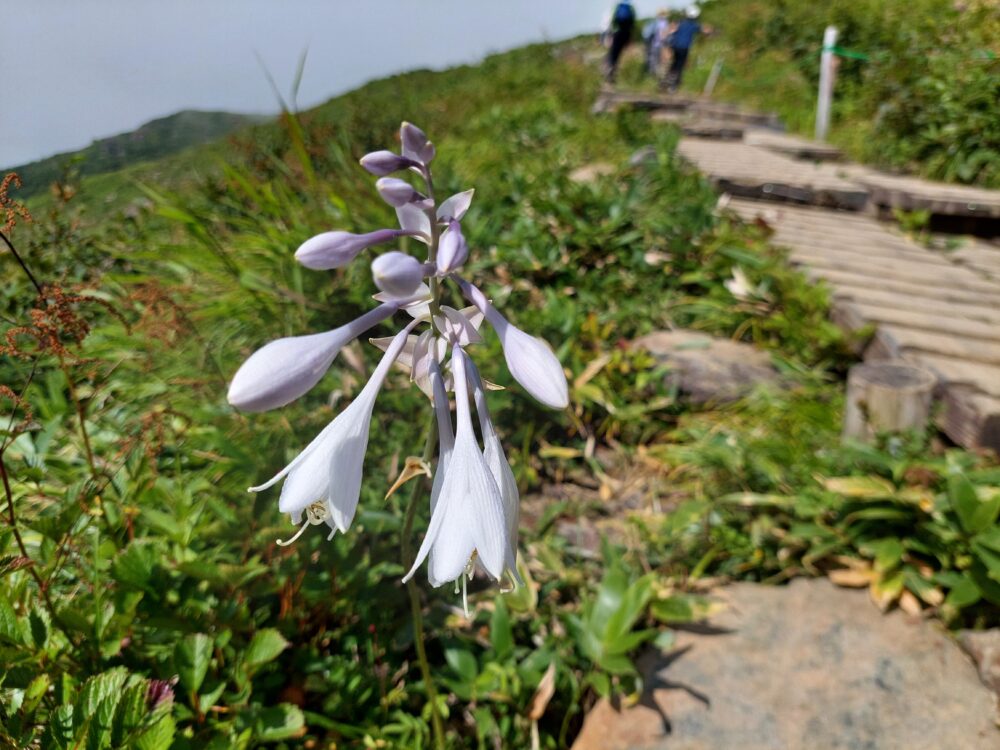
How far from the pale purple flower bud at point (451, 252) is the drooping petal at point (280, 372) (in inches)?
4.3

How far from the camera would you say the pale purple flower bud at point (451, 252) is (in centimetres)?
81

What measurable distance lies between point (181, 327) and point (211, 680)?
1.26 meters

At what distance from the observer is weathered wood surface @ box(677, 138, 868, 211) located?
5.61m

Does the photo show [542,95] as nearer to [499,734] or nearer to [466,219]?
[466,219]

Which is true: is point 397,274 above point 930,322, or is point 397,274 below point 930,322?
above

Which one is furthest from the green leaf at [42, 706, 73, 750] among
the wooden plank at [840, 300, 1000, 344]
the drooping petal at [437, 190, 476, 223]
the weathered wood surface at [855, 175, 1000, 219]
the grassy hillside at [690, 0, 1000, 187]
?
the grassy hillside at [690, 0, 1000, 187]

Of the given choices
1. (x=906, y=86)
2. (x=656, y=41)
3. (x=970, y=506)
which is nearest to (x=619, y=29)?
(x=656, y=41)

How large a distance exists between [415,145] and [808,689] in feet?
5.54

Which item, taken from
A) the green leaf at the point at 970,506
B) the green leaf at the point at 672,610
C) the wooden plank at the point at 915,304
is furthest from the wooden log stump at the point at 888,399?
the green leaf at the point at 672,610

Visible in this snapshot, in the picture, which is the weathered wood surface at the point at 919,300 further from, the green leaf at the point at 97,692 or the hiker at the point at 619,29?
the hiker at the point at 619,29

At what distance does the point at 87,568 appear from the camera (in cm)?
145

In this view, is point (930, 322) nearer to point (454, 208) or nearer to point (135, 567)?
point (454, 208)

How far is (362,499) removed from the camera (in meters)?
1.95

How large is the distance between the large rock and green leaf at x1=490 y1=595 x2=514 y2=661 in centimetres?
28
